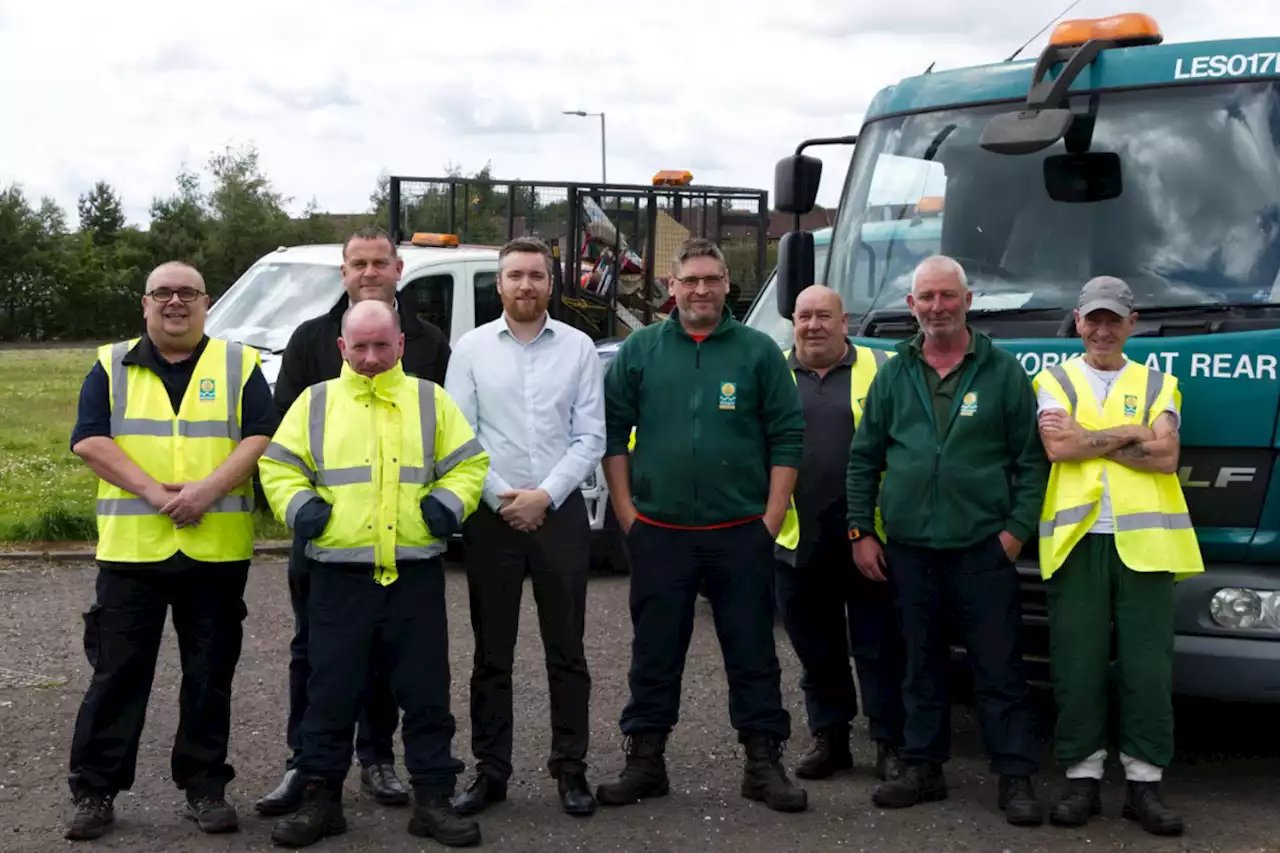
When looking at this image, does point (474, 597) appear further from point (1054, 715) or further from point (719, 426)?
point (1054, 715)

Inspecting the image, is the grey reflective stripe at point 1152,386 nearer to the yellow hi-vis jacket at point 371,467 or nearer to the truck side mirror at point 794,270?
the truck side mirror at point 794,270

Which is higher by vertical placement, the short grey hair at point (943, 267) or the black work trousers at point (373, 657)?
the short grey hair at point (943, 267)

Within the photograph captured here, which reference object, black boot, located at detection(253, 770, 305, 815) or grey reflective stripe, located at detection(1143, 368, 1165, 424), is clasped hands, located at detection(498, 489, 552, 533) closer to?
black boot, located at detection(253, 770, 305, 815)

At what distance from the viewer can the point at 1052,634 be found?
567 centimetres

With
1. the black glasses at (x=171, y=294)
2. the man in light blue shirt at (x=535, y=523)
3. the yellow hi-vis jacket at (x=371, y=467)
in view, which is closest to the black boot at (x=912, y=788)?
the man in light blue shirt at (x=535, y=523)

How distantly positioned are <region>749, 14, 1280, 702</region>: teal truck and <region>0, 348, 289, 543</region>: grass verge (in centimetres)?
620

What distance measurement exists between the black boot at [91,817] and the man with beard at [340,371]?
49 cm

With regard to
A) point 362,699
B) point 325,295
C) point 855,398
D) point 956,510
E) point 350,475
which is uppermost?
point 325,295

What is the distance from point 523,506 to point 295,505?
2.55 feet

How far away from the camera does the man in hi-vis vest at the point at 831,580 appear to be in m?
6.06

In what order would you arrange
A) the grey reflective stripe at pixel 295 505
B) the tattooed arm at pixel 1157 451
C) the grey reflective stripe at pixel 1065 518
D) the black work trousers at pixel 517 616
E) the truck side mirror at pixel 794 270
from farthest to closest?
the truck side mirror at pixel 794 270 < the black work trousers at pixel 517 616 < the grey reflective stripe at pixel 1065 518 < the tattooed arm at pixel 1157 451 < the grey reflective stripe at pixel 295 505

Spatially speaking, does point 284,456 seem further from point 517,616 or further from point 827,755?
point 827,755

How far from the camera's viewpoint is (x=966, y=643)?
5.71m

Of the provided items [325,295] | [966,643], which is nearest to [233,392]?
[966,643]
